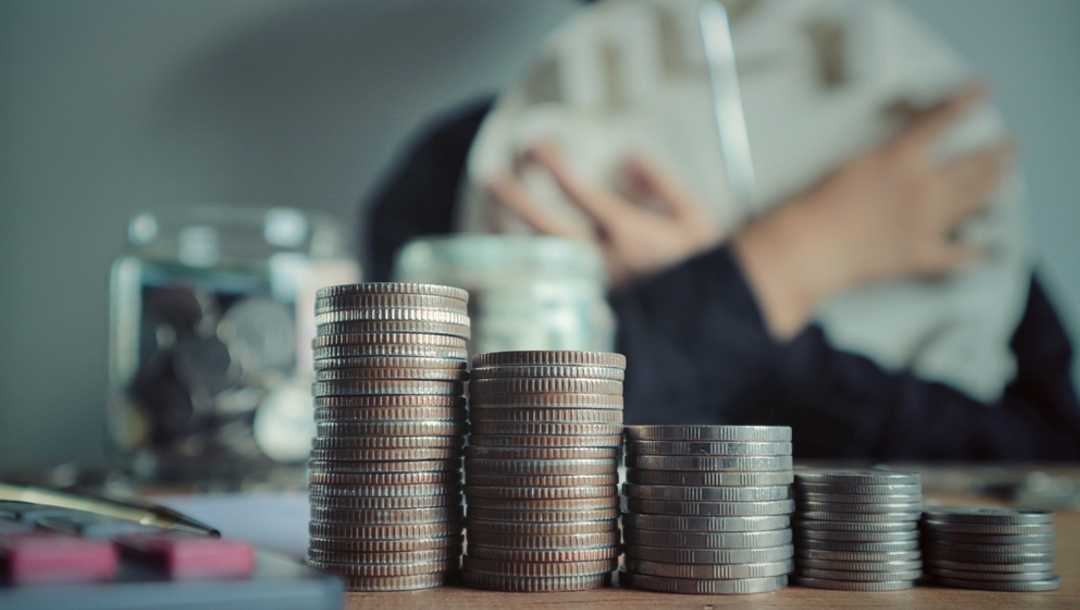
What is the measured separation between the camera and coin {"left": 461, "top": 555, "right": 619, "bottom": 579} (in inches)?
20.6

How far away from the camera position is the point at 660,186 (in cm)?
152

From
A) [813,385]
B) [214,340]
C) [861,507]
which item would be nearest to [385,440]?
[861,507]

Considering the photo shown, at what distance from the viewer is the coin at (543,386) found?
531 millimetres

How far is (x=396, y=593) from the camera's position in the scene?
0.52m

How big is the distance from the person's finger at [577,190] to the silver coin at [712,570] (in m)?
0.97

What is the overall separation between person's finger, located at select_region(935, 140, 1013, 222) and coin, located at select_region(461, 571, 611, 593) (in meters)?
1.24

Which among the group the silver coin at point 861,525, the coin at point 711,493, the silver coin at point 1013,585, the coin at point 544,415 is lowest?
the silver coin at point 1013,585

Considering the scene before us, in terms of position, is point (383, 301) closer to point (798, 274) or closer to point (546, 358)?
point (546, 358)

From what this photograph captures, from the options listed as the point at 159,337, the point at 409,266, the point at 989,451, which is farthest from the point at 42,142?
the point at 989,451

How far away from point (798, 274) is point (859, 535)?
1011 mm

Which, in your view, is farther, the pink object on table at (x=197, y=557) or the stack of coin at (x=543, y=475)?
the stack of coin at (x=543, y=475)

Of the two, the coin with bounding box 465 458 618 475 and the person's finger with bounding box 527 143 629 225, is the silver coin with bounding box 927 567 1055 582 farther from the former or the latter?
the person's finger with bounding box 527 143 629 225

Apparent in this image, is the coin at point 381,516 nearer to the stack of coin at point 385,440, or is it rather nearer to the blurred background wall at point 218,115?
the stack of coin at point 385,440

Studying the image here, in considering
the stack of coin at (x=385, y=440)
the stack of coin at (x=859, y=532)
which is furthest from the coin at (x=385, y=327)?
the stack of coin at (x=859, y=532)
